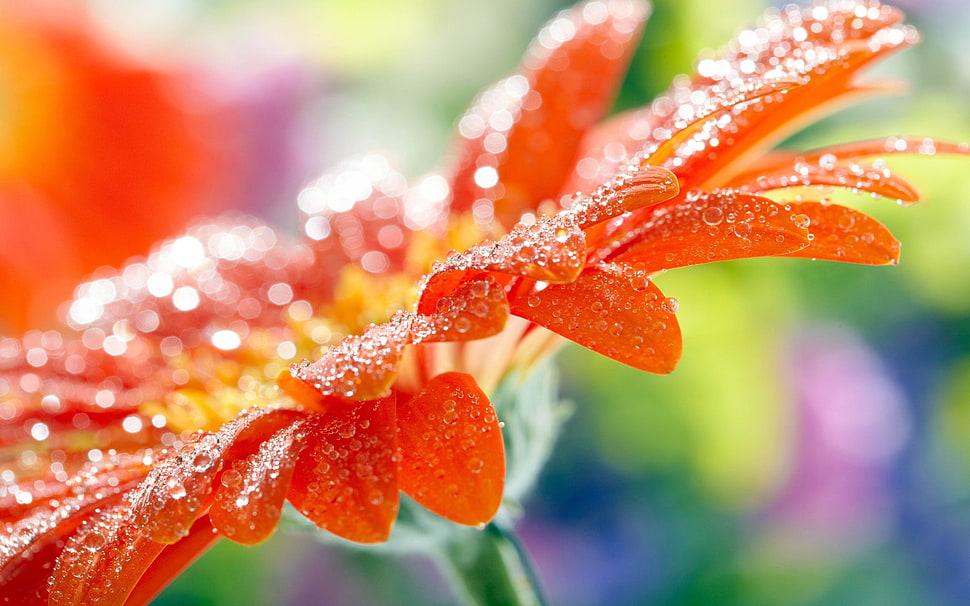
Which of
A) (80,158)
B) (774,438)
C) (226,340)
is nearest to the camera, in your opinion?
(226,340)

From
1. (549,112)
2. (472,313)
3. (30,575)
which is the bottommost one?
(30,575)

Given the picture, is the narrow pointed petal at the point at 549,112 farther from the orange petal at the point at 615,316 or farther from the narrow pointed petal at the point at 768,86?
the orange petal at the point at 615,316

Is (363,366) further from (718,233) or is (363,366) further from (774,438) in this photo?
(774,438)

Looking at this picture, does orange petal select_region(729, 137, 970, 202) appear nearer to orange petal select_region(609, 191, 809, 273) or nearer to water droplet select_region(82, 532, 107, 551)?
orange petal select_region(609, 191, 809, 273)

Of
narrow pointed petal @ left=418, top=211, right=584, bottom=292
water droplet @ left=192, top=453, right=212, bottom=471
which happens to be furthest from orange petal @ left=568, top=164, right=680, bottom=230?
water droplet @ left=192, top=453, right=212, bottom=471

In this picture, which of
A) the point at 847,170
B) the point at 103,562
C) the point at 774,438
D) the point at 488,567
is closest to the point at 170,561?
the point at 103,562

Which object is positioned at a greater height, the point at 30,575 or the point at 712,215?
the point at 712,215

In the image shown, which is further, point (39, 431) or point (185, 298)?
point (185, 298)
